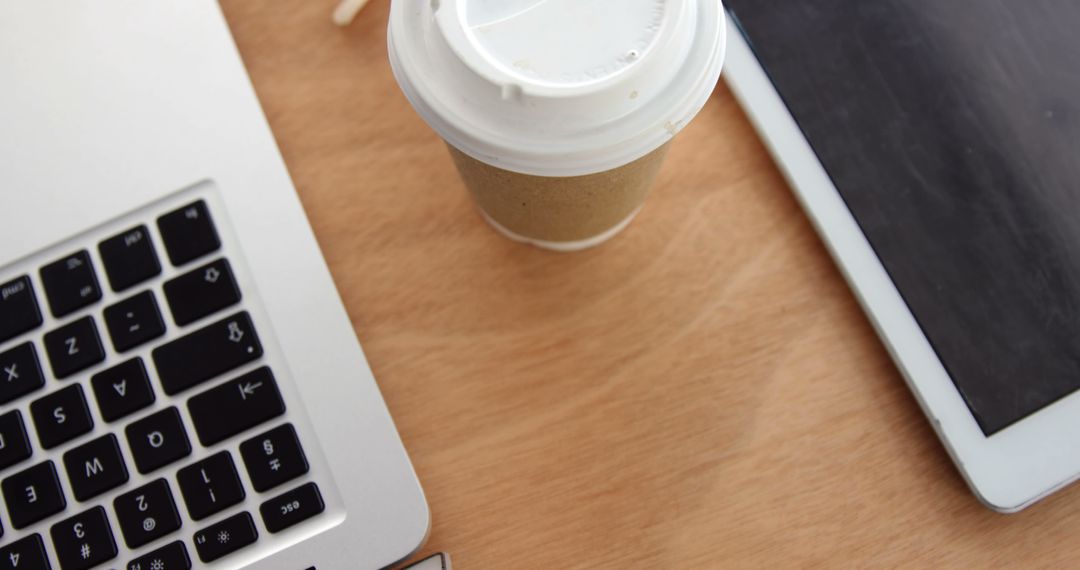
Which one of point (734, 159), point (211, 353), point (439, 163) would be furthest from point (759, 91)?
point (211, 353)

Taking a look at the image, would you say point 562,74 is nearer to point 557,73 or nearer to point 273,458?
point 557,73

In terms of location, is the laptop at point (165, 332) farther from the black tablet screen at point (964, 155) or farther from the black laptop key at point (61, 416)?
the black tablet screen at point (964, 155)

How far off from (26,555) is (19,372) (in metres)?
0.08

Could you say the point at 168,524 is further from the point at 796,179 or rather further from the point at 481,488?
the point at 796,179

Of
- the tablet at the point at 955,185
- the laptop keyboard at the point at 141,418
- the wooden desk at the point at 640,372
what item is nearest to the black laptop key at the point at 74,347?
the laptop keyboard at the point at 141,418

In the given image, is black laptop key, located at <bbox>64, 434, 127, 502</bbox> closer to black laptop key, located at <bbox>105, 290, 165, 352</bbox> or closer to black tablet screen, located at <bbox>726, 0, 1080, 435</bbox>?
black laptop key, located at <bbox>105, 290, 165, 352</bbox>

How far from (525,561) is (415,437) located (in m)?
0.07

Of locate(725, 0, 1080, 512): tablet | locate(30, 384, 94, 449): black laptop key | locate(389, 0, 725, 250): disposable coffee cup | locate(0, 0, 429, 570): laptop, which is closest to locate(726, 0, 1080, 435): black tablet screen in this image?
locate(725, 0, 1080, 512): tablet

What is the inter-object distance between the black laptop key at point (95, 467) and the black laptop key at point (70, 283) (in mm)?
60

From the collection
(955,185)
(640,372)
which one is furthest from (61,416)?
(955,185)

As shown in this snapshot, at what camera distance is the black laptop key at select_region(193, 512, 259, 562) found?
0.32m

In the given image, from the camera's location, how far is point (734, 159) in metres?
0.38

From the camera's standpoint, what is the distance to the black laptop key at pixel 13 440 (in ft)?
1.06

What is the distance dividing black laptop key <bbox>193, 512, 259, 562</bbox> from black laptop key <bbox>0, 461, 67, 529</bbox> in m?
0.06
